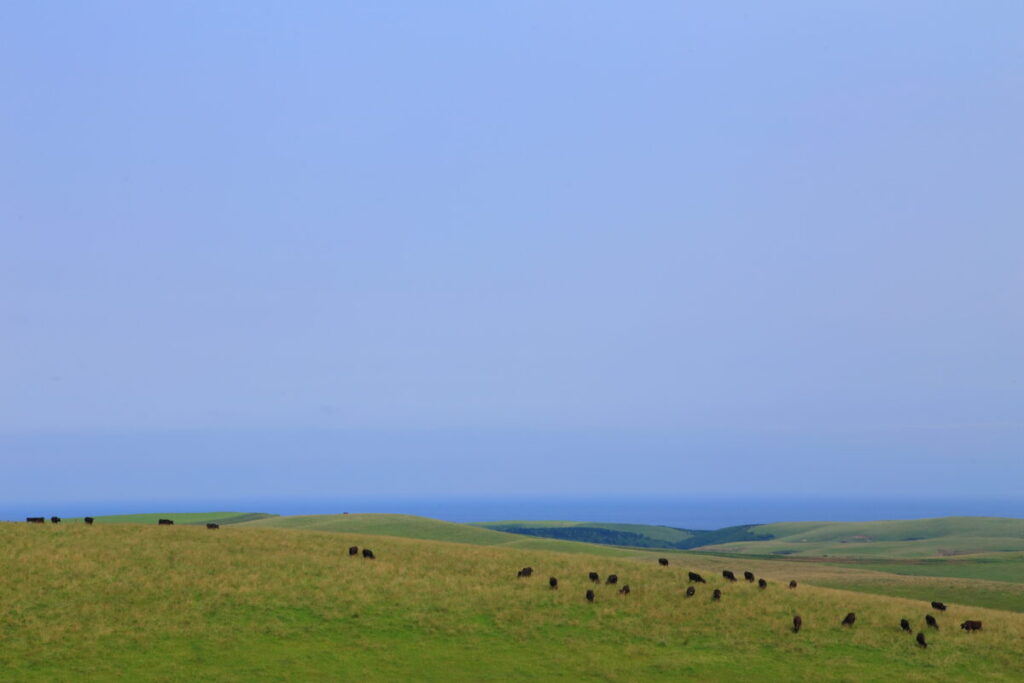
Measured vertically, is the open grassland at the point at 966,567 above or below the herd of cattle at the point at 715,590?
below

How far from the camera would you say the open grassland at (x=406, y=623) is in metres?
35.2

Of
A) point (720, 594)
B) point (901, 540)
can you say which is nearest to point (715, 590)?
point (720, 594)

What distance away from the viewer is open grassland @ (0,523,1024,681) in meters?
35.2

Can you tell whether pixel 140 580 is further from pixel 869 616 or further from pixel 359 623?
pixel 869 616

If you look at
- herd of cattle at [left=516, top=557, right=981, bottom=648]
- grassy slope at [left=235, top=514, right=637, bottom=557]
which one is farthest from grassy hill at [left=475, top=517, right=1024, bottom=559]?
herd of cattle at [left=516, top=557, right=981, bottom=648]

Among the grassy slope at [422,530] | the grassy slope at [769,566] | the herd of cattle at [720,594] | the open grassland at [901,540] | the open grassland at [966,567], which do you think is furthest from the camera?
the open grassland at [901,540]

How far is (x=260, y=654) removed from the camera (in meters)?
35.7

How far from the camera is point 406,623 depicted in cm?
4078

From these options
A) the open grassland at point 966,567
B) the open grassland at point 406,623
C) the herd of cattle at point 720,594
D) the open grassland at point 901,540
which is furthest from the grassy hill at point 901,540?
the open grassland at point 406,623

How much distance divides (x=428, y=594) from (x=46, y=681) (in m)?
18.3

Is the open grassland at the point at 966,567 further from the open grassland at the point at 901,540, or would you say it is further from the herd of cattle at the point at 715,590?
the herd of cattle at the point at 715,590

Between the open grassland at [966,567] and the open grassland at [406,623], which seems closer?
the open grassland at [406,623]

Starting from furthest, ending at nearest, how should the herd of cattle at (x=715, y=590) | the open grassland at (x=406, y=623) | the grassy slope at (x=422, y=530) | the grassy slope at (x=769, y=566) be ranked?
the grassy slope at (x=422, y=530) < the grassy slope at (x=769, y=566) < the herd of cattle at (x=715, y=590) < the open grassland at (x=406, y=623)

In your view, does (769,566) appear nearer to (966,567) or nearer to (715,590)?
(966,567)
